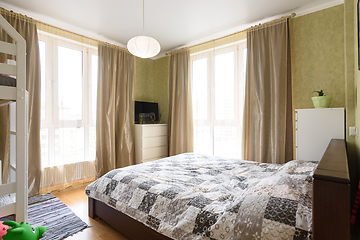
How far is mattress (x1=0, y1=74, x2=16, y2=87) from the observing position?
49.3 inches

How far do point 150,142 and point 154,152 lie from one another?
253 mm

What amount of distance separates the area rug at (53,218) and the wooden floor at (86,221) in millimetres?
60

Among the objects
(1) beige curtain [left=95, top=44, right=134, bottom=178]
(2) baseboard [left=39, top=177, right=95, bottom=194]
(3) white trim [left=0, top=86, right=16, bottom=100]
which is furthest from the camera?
(1) beige curtain [left=95, top=44, right=134, bottom=178]

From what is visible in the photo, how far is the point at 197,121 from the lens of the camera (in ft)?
13.4

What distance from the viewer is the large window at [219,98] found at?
11.6 feet

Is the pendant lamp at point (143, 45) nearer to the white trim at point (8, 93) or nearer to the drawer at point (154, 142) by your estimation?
the white trim at point (8, 93)

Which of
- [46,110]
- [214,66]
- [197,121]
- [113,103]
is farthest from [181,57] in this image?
[46,110]

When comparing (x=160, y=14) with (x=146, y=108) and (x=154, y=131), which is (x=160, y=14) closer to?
(x=146, y=108)

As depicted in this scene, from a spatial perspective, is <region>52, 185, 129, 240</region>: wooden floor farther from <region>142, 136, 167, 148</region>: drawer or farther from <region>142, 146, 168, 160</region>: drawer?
<region>142, 136, 167, 148</region>: drawer

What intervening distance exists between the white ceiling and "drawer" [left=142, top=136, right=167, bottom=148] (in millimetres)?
2123

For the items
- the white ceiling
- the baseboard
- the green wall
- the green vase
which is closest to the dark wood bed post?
the green vase

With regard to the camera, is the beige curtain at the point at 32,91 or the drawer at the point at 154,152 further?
the drawer at the point at 154,152

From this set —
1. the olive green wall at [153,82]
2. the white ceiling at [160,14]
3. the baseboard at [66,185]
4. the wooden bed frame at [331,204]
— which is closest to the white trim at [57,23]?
the white ceiling at [160,14]

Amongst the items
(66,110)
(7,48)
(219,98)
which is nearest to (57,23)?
(66,110)
